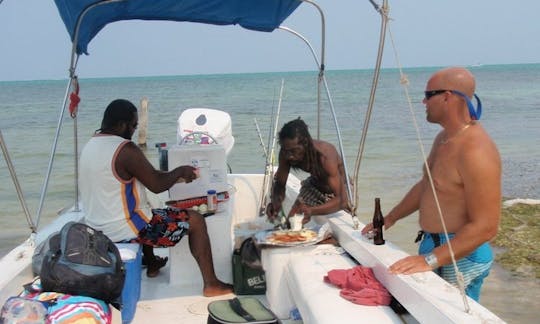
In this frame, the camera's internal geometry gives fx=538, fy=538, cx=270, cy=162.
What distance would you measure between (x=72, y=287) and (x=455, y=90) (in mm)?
2002

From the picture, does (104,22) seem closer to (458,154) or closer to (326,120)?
(458,154)

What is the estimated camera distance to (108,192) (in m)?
3.58

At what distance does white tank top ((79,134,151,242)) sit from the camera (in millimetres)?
3537

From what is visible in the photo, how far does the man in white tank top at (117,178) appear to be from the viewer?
354 centimetres

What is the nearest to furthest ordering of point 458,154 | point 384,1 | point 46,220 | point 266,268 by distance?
point 458,154 < point 384,1 < point 266,268 < point 46,220

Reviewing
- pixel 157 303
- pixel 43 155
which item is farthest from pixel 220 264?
pixel 43 155

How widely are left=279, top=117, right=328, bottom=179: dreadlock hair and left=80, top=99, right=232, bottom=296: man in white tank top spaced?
915 mm

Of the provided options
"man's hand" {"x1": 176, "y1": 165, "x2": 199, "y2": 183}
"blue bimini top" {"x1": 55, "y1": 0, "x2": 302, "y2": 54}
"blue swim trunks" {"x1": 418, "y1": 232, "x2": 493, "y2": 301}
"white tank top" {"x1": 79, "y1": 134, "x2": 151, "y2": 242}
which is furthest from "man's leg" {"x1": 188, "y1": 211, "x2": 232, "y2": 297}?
"blue swim trunks" {"x1": 418, "y1": 232, "x2": 493, "y2": 301}

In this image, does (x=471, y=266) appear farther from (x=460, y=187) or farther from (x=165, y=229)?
(x=165, y=229)

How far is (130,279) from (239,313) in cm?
98

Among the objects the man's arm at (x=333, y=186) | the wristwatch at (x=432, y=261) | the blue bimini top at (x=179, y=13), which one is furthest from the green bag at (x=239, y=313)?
the blue bimini top at (x=179, y=13)

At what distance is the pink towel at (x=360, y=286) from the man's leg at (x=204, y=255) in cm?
131

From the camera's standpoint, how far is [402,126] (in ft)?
63.3

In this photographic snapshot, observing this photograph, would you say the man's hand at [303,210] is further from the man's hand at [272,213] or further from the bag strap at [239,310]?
the bag strap at [239,310]
